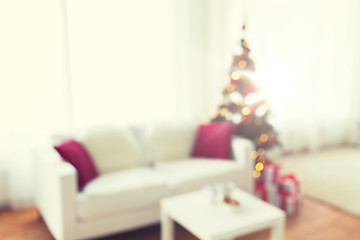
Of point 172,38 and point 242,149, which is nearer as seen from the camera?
point 242,149

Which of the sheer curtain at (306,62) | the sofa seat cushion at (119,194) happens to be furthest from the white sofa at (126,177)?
the sheer curtain at (306,62)

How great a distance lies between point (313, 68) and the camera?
18.4ft

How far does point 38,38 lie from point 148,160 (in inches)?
61.7

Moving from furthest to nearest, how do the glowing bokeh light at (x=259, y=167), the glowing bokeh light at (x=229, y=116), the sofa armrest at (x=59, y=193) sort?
the glowing bokeh light at (x=229, y=116) < the glowing bokeh light at (x=259, y=167) < the sofa armrest at (x=59, y=193)

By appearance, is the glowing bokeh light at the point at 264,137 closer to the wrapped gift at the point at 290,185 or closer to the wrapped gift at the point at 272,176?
the wrapped gift at the point at 272,176

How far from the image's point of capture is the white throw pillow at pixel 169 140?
3.57 meters

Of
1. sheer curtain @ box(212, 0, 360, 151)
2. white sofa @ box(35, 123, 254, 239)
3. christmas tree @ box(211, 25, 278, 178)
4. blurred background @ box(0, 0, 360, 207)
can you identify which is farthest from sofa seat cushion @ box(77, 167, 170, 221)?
sheer curtain @ box(212, 0, 360, 151)

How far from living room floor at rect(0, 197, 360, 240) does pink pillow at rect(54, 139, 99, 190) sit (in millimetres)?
528

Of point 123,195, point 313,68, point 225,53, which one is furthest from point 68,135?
point 313,68

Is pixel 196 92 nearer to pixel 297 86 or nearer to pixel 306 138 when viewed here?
pixel 297 86

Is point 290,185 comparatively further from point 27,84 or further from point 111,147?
point 27,84

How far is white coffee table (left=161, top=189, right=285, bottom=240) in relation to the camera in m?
2.25

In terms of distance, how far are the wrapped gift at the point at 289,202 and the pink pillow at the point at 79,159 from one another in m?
1.73

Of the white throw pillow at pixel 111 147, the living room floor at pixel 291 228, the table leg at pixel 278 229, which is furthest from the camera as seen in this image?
the white throw pillow at pixel 111 147
